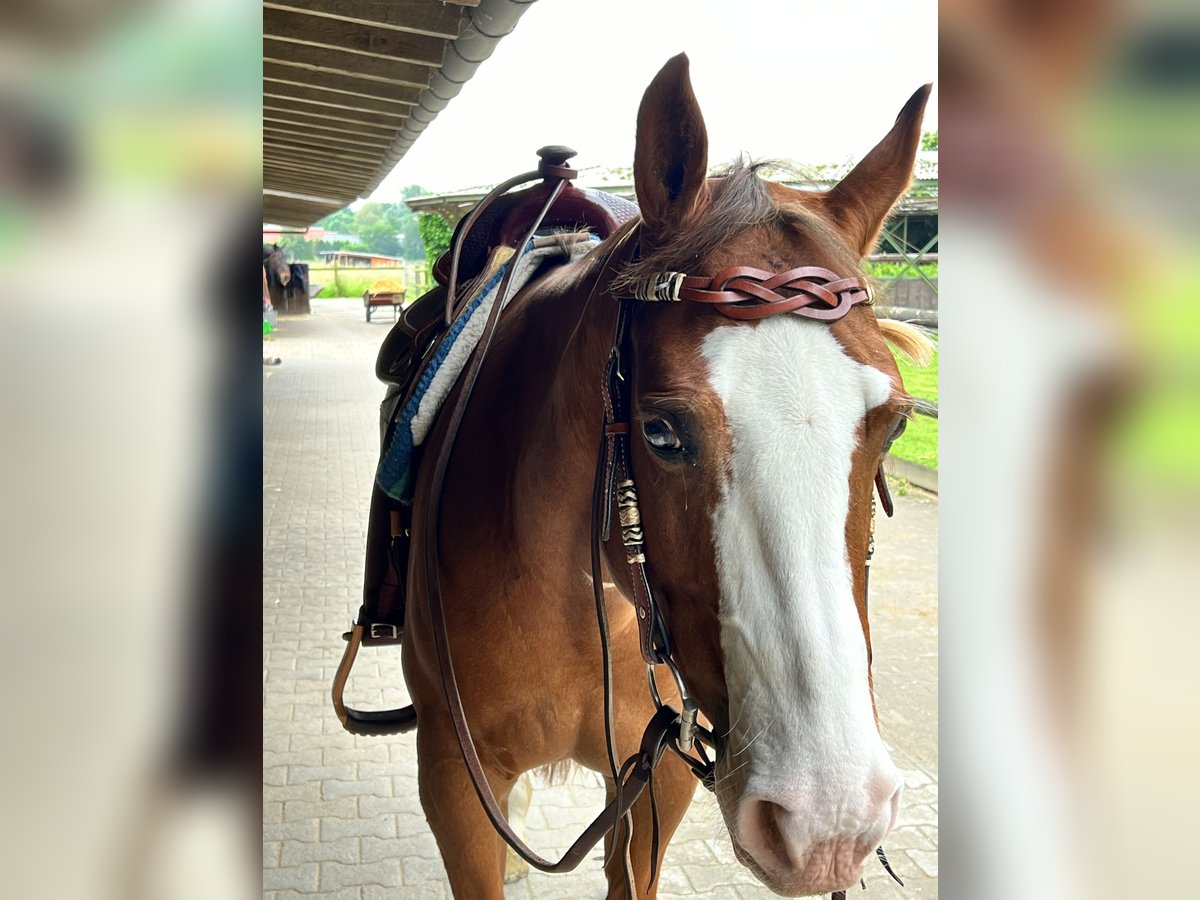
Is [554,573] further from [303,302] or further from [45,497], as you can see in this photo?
[303,302]

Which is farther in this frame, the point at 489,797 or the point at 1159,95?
the point at 489,797

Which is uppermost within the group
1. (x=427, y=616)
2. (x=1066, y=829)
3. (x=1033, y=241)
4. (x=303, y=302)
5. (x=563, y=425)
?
(x=303, y=302)

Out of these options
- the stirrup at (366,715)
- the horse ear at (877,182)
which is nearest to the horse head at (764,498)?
the horse ear at (877,182)

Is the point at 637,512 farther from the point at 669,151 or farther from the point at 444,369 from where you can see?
the point at 444,369

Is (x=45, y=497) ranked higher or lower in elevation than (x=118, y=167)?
lower

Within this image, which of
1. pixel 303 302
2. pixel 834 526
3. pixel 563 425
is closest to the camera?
pixel 834 526

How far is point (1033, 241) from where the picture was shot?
1.60ft

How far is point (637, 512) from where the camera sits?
1.37 meters

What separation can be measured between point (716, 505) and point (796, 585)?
0.51 ft

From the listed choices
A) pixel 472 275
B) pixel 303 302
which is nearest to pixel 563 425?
pixel 472 275

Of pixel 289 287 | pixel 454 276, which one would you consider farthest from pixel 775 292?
pixel 289 287

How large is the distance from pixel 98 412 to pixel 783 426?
0.87m

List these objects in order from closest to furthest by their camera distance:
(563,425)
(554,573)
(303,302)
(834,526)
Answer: (834,526) → (563,425) → (554,573) → (303,302)

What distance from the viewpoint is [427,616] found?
2.07 meters
